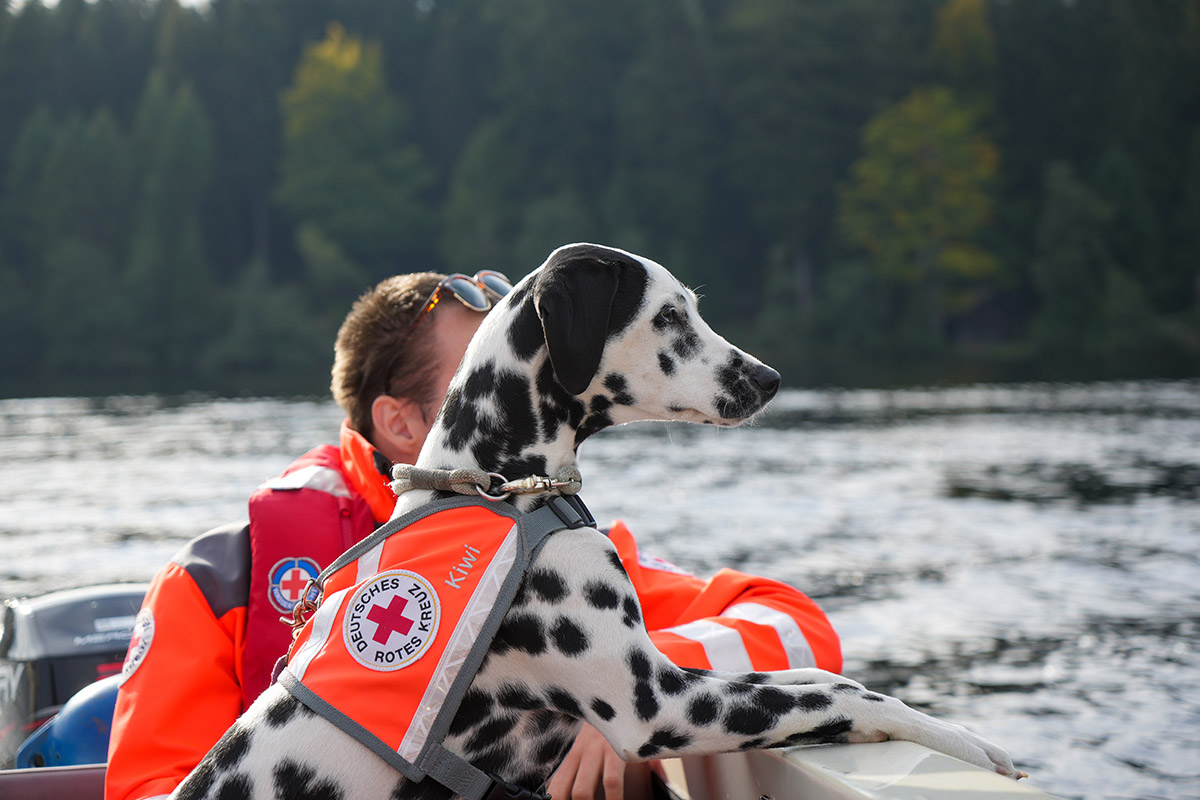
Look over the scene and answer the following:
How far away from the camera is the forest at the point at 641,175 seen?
49.1 m

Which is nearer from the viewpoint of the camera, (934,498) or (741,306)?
(934,498)

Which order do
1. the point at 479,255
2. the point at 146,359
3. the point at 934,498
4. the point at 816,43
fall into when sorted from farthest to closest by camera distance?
the point at 816,43
the point at 479,255
the point at 146,359
the point at 934,498

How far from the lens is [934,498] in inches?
630

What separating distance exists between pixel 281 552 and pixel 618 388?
1018 mm

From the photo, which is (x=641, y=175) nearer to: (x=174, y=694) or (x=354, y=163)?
(x=354, y=163)

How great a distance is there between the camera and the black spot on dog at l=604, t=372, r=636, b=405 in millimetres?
2689

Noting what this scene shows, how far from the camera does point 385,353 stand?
340cm

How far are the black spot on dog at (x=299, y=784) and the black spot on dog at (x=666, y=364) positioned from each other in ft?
3.84

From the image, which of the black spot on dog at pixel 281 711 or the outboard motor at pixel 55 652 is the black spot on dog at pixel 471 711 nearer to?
the black spot on dog at pixel 281 711

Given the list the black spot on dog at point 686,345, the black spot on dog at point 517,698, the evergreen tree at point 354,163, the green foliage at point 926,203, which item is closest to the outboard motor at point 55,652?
the black spot on dog at point 517,698

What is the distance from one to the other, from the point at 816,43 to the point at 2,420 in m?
45.5

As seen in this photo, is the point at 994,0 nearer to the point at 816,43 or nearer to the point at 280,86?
the point at 816,43

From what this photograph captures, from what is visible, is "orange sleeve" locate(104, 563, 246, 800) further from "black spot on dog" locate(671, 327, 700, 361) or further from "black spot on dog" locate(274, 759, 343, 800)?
"black spot on dog" locate(671, 327, 700, 361)

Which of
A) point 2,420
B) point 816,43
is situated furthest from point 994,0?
point 2,420
